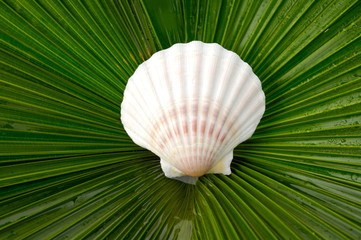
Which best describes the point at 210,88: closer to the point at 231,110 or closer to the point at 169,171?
the point at 231,110

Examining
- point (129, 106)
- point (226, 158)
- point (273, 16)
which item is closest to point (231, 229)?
point (226, 158)

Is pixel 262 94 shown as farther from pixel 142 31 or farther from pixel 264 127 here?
pixel 142 31

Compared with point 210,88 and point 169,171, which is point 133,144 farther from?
point 210,88

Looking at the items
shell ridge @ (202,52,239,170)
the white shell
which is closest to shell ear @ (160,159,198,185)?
the white shell

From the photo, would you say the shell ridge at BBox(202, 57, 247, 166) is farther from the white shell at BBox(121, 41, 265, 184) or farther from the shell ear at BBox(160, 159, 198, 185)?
the shell ear at BBox(160, 159, 198, 185)

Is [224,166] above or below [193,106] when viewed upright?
below

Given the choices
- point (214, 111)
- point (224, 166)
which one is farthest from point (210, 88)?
point (224, 166)
